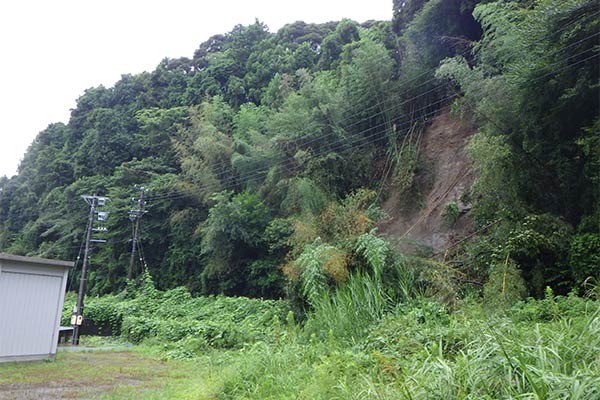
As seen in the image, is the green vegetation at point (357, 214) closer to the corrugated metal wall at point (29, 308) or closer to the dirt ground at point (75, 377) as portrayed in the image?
the dirt ground at point (75, 377)

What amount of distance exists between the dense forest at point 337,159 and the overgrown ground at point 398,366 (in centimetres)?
194

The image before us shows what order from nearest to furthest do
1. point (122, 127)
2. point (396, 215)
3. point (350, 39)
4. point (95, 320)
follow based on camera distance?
point (396, 215)
point (95, 320)
point (350, 39)
point (122, 127)

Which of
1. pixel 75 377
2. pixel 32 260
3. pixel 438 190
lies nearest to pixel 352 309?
pixel 75 377

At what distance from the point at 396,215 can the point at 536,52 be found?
19.5ft

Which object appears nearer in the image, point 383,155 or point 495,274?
point 495,274

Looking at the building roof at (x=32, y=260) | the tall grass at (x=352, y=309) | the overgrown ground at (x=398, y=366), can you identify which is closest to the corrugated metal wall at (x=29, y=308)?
the building roof at (x=32, y=260)

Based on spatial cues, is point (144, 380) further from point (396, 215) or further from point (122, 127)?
point (122, 127)

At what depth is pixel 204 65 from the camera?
98.4 feet

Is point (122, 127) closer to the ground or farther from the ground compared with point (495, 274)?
farther from the ground

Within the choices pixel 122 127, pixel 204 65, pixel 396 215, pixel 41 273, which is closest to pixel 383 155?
pixel 396 215

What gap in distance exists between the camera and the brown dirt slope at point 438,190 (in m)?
10.8

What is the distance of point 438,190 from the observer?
11.9m

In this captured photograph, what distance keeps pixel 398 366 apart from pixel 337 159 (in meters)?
10.5

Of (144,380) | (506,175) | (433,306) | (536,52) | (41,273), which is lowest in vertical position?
(144,380)
